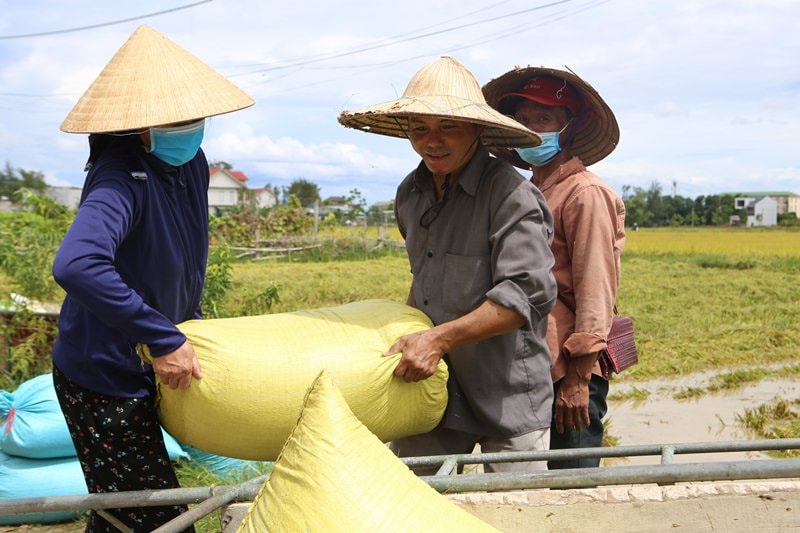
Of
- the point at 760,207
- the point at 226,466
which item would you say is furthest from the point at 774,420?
A: the point at 760,207

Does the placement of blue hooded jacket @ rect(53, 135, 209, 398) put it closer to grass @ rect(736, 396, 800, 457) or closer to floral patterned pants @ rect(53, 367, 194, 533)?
floral patterned pants @ rect(53, 367, 194, 533)

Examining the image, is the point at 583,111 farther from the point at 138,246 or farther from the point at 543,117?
the point at 138,246

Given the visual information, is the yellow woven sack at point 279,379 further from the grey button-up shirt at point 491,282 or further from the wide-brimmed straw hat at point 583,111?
the wide-brimmed straw hat at point 583,111

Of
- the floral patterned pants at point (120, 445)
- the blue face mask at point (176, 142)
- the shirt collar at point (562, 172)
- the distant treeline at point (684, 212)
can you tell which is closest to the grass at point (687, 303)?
the floral patterned pants at point (120, 445)

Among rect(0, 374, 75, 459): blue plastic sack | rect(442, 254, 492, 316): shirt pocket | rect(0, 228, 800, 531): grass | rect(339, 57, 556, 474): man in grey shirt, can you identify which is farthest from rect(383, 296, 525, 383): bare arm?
rect(0, 374, 75, 459): blue plastic sack

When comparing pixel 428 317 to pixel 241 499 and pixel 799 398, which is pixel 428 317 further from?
pixel 799 398

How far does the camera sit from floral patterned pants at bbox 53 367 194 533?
1.88 m

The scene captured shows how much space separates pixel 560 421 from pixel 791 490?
744 millimetres

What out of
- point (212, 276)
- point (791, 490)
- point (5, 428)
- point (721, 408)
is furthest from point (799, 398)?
point (5, 428)

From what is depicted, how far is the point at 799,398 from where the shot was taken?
21.8 ft

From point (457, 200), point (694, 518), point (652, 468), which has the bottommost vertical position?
point (694, 518)

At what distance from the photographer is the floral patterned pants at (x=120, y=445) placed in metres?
1.88

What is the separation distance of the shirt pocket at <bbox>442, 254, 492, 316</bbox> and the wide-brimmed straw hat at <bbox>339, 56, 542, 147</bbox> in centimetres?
35

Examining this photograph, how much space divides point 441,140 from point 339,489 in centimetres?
102
